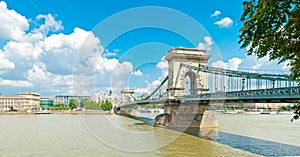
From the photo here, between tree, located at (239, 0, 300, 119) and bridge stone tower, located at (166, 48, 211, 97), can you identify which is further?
bridge stone tower, located at (166, 48, 211, 97)

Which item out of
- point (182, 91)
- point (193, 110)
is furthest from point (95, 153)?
point (182, 91)

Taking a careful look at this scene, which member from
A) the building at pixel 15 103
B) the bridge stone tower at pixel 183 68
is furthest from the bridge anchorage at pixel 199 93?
the building at pixel 15 103

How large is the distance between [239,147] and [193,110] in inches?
502

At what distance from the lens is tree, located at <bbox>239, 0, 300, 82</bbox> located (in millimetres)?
4336

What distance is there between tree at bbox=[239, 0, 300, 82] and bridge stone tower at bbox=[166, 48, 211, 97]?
27.4 m

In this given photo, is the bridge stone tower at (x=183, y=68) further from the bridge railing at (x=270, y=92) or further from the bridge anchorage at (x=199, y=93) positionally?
the bridge railing at (x=270, y=92)

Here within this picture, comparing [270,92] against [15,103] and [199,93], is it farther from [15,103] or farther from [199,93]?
[15,103]

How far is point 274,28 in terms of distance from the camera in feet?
15.8

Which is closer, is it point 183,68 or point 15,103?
point 183,68

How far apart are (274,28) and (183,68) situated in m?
28.5

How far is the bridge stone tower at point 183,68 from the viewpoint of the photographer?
107 ft

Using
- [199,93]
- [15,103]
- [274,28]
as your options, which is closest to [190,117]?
[199,93]

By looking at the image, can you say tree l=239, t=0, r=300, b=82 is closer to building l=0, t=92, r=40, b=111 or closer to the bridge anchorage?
the bridge anchorage

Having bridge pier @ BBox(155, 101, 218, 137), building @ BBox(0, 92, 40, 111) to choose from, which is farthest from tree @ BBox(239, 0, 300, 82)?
building @ BBox(0, 92, 40, 111)
